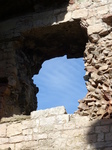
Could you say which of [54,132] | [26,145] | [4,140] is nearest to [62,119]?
[54,132]

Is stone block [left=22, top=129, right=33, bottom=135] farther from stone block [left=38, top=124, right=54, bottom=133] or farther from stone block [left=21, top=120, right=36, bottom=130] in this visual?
stone block [left=38, top=124, right=54, bottom=133]

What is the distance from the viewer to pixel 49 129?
536 centimetres

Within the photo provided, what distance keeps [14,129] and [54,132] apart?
71 centimetres

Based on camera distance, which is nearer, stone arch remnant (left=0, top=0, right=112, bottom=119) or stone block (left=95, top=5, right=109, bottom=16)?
stone arch remnant (left=0, top=0, right=112, bottom=119)

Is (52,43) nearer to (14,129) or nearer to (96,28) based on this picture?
(96,28)

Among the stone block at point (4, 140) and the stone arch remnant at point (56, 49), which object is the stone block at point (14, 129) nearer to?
the stone block at point (4, 140)

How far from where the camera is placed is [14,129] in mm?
5559

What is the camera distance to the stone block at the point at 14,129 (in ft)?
18.1

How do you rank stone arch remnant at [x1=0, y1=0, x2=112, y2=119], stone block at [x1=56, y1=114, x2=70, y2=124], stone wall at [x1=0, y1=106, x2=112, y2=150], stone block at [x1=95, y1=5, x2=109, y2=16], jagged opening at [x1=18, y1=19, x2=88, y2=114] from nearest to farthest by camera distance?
stone wall at [x1=0, y1=106, x2=112, y2=150] → stone block at [x1=56, y1=114, x2=70, y2=124] → stone arch remnant at [x1=0, y1=0, x2=112, y2=119] → stone block at [x1=95, y1=5, x2=109, y2=16] → jagged opening at [x1=18, y1=19, x2=88, y2=114]

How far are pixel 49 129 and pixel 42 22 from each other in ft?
7.71

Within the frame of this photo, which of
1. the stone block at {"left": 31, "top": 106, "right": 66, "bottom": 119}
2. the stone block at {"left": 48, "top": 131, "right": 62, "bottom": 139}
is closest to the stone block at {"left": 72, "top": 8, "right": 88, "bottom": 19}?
the stone block at {"left": 31, "top": 106, "right": 66, "bottom": 119}

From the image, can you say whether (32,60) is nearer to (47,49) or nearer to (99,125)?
(47,49)

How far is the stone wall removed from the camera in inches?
199

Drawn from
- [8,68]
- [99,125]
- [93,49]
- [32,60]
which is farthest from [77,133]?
[32,60]
